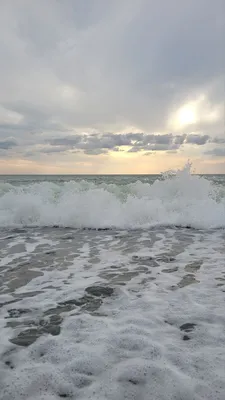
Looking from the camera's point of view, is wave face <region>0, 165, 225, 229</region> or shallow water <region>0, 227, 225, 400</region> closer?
shallow water <region>0, 227, 225, 400</region>

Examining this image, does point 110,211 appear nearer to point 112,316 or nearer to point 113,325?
point 112,316

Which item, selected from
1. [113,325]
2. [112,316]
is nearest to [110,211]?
[112,316]

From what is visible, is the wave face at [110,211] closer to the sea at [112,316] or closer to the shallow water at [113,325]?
the sea at [112,316]

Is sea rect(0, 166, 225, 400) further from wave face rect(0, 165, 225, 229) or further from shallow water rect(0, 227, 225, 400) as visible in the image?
wave face rect(0, 165, 225, 229)

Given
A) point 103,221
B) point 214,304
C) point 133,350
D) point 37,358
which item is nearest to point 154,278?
point 214,304

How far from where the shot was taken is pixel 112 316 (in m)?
3.50

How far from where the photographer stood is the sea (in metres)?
2.37

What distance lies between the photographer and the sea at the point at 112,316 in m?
2.37

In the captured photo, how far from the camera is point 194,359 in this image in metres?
2.63

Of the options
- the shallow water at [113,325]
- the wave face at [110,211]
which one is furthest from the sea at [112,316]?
the wave face at [110,211]

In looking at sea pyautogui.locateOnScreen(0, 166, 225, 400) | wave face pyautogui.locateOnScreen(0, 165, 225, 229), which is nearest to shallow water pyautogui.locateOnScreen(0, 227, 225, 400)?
sea pyautogui.locateOnScreen(0, 166, 225, 400)

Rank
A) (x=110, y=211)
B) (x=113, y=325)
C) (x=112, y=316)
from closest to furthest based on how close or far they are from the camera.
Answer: (x=113, y=325) → (x=112, y=316) → (x=110, y=211)

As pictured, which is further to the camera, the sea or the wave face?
the wave face

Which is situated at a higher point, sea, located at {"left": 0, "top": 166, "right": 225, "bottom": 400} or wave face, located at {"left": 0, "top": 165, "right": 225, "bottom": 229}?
wave face, located at {"left": 0, "top": 165, "right": 225, "bottom": 229}
